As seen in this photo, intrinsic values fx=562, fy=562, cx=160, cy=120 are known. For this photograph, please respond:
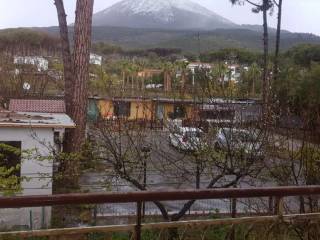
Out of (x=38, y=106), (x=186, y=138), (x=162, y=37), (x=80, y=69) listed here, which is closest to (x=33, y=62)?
(x=38, y=106)

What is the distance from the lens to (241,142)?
40.8 ft

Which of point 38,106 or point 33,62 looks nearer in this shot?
point 38,106

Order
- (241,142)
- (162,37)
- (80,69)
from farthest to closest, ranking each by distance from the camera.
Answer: (162,37)
(80,69)
(241,142)

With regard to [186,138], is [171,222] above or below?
above

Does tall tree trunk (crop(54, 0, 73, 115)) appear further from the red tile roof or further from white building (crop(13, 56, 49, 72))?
white building (crop(13, 56, 49, 72))

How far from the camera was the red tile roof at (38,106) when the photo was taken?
827 inches

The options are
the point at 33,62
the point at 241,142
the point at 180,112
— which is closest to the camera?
the point at 241,142

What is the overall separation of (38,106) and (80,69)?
309 centimetres

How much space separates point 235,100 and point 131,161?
3.75 meters

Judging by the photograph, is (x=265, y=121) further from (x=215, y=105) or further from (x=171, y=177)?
(x=171, y=177)

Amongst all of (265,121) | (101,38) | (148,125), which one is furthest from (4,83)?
(101,38)

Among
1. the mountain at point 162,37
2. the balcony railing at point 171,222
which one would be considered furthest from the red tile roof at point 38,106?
the mountain at point 162,37

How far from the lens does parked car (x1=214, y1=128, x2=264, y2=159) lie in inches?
477

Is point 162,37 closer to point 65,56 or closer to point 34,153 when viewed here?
point 65,56
